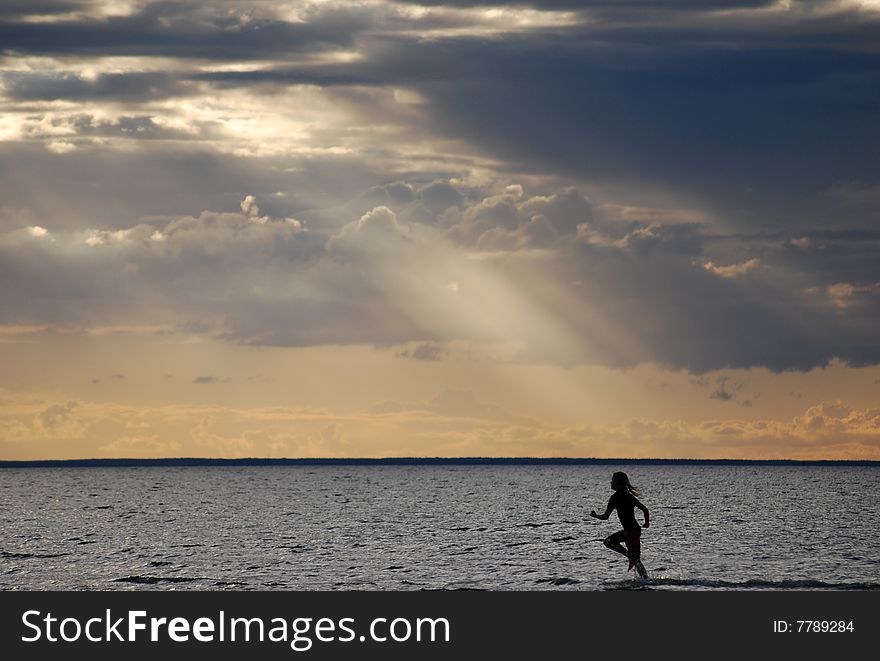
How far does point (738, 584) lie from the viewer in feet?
100

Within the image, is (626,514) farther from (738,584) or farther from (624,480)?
(738,584)

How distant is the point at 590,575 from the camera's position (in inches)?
1334

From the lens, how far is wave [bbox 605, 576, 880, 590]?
2962 centimetres

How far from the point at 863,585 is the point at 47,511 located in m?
76.4

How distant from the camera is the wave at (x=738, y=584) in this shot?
29.6 metres

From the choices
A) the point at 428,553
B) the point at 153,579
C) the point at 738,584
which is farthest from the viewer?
the point at 428,553

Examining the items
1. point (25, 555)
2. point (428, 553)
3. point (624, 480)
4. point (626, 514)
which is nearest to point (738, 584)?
point (626, 514)

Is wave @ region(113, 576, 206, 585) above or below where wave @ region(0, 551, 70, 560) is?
below

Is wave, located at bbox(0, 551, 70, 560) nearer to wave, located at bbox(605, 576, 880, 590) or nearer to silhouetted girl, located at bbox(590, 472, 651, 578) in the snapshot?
wave, located at bbox(605, 576, 880, 590)

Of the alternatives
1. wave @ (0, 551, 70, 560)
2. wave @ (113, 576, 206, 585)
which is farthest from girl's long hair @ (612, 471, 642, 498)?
wave @ (0, 551, 70, 560)

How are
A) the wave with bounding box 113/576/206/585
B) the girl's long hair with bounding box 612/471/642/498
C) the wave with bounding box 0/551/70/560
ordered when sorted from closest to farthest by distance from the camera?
the girl's long hair with bounding box 612/471/642/498, the wave with bounding box 113/576/206/585, the wave with bounding box 0/551/70/560
